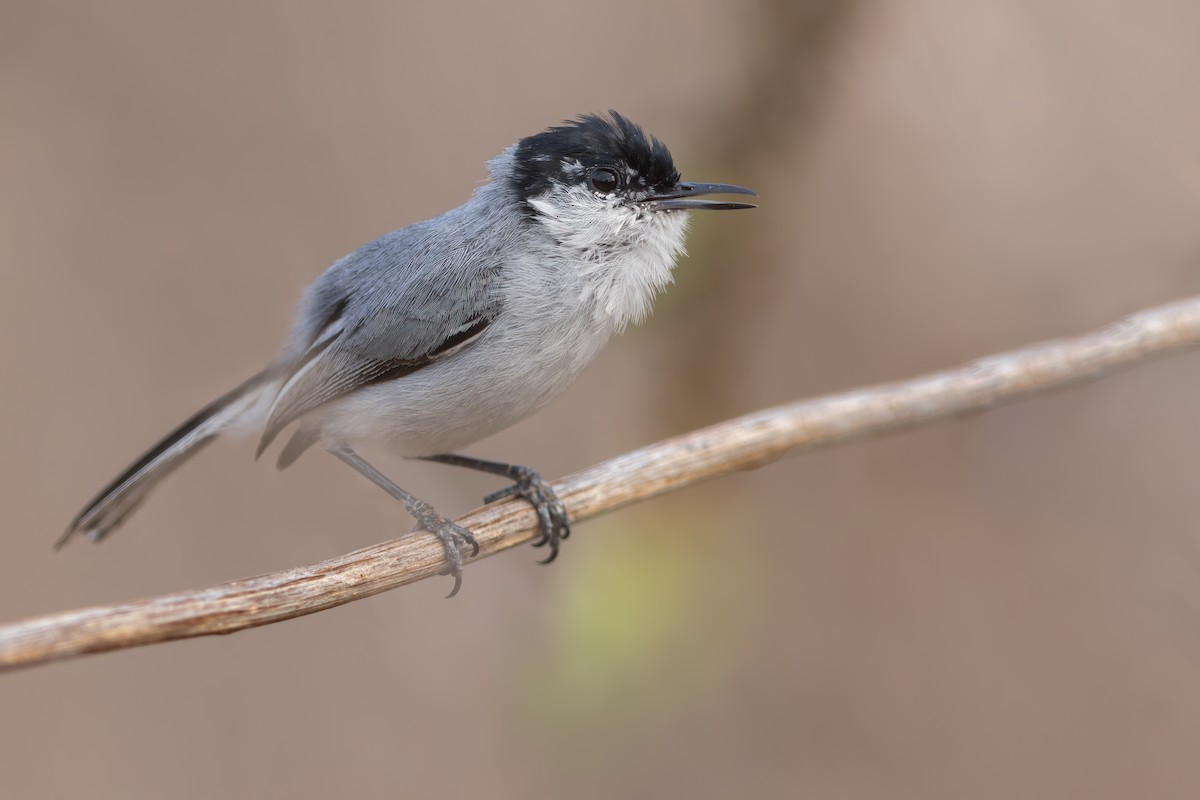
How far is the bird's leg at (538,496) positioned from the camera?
175 centimetres

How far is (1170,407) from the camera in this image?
198 cm

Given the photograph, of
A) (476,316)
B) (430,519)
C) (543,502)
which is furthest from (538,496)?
(476,316)

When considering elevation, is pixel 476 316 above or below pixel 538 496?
above

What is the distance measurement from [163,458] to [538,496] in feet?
2.17

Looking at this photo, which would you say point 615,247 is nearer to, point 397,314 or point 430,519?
point 397,314

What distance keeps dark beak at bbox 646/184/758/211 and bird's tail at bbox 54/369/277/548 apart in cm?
80

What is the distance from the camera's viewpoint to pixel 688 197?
1.62 meters

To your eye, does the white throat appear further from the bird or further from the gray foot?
the gray foot

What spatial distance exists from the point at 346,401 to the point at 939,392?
3.60 ft

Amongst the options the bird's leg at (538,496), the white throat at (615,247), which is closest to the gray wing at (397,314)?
the white throat at (615,247)

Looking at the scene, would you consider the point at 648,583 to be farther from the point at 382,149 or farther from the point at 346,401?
the point at 382,149

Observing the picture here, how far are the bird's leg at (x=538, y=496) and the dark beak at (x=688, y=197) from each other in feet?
1.85

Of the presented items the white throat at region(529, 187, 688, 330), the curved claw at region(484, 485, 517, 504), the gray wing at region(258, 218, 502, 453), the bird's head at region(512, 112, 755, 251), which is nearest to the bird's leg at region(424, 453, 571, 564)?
the curved claw at region(484, 485, 517, 504)

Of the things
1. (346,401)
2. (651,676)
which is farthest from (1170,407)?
(346,401)
